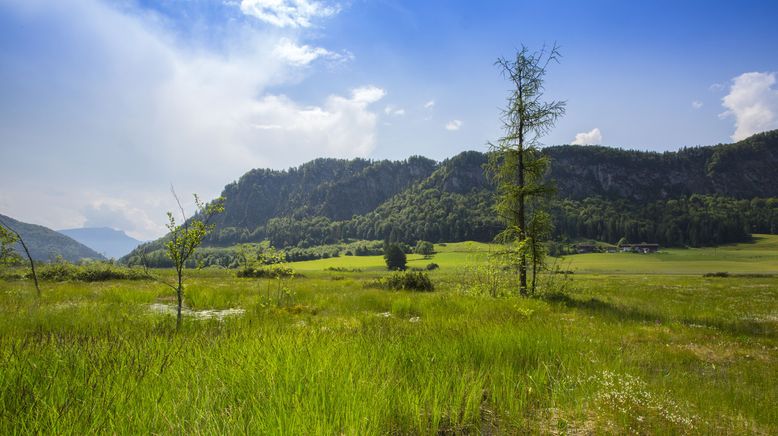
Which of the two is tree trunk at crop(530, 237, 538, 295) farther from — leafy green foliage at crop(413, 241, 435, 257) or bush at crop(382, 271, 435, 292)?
leafy green foliage at crop(413, 241, 435, 257)

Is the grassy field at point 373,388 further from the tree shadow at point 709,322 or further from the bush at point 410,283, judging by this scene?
the bush at point 410,283

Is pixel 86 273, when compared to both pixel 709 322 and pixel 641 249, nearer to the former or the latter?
pixel 709 322

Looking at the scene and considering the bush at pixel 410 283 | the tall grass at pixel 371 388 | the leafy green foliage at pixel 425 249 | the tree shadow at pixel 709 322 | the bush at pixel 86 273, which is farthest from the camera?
the leafy green foliage at pixel 425 249

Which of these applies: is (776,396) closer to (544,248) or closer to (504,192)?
(544,248)

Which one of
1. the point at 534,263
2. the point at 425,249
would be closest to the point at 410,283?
the point at 534,263

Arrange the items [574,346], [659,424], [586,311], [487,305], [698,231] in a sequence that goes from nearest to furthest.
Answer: [659,424] < [574,346] < [487,305] < [586,311] < [698,231]

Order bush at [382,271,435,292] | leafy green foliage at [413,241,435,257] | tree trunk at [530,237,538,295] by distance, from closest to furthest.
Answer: tree trunk at [530,237,538,295], bush at [382,271,435,292], leafy green foliage at [413,241,435,257]

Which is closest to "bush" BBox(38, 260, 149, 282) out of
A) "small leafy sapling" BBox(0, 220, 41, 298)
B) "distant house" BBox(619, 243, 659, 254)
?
"small leafy sapling" BBox(0, 220, 41, 298)

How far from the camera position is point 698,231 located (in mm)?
180875

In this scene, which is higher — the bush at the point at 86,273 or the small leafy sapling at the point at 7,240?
the small leafy sapling at the point at 7,240

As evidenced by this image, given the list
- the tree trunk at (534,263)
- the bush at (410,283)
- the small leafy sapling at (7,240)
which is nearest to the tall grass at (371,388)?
the small leafy sapling at (7,240)

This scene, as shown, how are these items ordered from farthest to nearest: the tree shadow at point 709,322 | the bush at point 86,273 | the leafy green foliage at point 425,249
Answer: the leafy green foliage at point 425,249, the bush at point 86,273, the tree shadow at point 709,322

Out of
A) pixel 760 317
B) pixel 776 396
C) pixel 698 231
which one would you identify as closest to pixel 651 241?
pixel 698 231

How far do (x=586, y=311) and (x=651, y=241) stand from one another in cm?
22693
